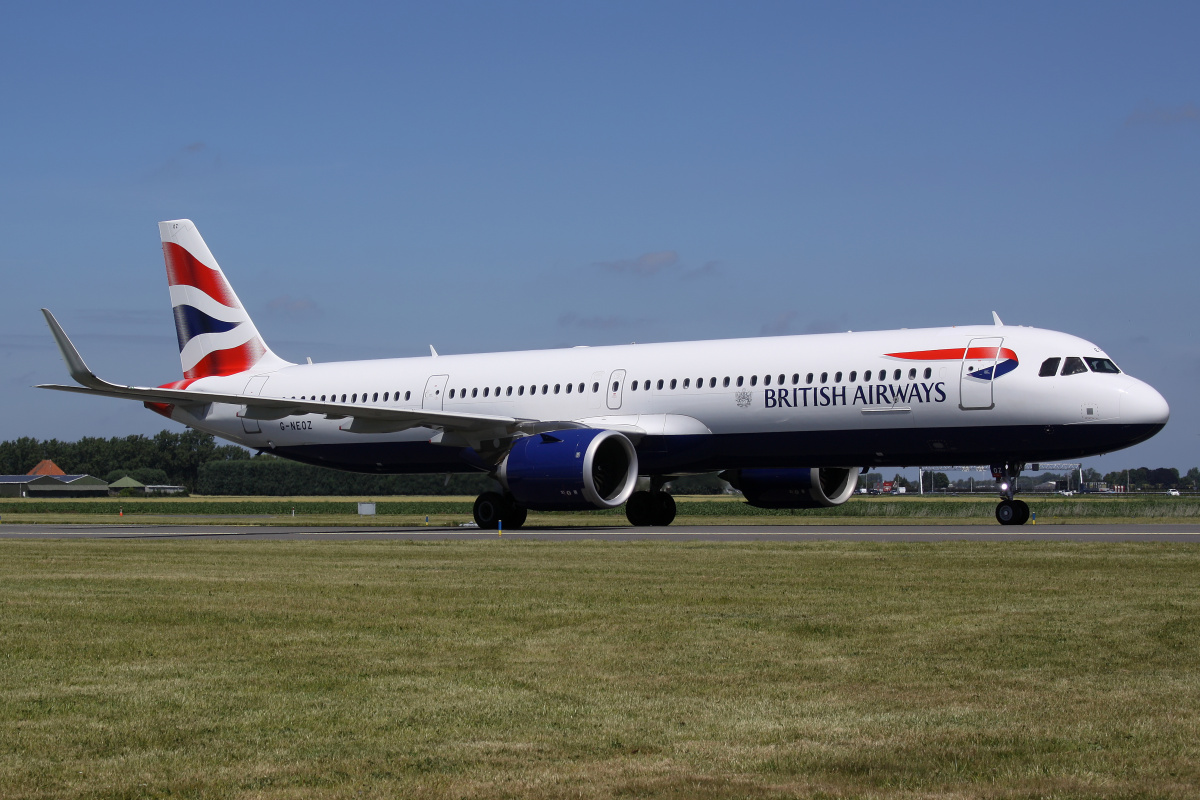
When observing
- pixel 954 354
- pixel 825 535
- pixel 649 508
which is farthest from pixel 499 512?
pixel 954 354

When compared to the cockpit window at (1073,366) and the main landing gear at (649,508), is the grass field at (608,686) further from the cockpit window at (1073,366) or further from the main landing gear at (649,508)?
the main landing gear at (649,508)

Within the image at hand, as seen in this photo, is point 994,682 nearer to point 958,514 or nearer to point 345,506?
point 958,514

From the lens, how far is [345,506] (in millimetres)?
58375

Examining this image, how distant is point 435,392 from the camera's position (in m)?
34.3

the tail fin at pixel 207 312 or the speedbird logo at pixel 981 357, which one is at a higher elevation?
the tail fin at pixel 207 312

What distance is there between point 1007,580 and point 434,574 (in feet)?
22.0

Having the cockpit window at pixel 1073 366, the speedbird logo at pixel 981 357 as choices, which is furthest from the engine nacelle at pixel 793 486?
the cockpit window at pixel 1073 366

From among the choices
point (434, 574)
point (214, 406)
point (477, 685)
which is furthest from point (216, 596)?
point (214, 406)

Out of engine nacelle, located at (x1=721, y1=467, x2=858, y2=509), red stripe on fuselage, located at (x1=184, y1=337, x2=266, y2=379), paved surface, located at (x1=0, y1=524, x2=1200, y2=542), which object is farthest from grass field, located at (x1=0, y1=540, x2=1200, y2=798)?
red stripe on fuselage, located at (x1=184, y1=337, x2=266, y2=379)

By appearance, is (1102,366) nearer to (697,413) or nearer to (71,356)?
(697,413)

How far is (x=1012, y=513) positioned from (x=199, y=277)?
2386cm

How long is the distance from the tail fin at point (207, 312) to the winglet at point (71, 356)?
24.8ft

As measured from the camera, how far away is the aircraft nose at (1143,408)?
2588 centimetres

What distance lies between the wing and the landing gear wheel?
943 centimetres
